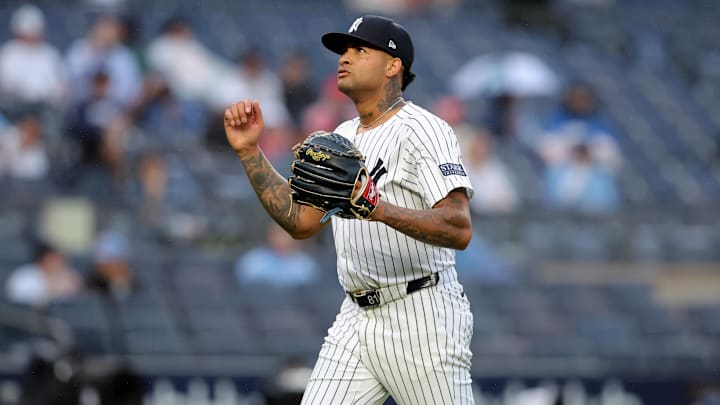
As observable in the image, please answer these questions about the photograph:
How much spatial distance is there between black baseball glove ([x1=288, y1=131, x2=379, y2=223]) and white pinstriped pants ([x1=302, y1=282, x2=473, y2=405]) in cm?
55

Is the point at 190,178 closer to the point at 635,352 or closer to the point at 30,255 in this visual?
the point at 30,255

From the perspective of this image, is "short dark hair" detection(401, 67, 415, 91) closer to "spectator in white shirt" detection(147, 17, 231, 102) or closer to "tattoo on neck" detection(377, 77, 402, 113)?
"tattoo on neck" detection(377, 77, 402, 113)

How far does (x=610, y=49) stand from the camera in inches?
613

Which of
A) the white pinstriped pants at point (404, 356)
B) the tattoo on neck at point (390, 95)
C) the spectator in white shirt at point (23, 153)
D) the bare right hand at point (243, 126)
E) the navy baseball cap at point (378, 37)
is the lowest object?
the white pinstriped pants at point (404, 356)

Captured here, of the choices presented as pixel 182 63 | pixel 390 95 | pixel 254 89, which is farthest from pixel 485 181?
pixel 390 95

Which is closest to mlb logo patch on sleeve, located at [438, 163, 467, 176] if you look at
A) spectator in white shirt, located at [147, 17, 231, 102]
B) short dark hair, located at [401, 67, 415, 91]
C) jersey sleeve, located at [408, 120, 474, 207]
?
jersey sleeve, located at [408, 120, 474, 207]

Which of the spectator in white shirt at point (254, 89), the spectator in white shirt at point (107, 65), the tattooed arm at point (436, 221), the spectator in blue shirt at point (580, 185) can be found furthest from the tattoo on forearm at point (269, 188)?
the spectator in blue shirt at point (580, 185)

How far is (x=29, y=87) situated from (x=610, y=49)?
776cm

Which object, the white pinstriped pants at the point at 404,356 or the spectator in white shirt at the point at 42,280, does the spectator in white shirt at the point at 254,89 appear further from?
the white pinstriped pants at the point at 404,356

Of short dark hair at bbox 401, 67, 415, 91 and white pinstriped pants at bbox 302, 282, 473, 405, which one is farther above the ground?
short dark hair at bbox 401, 67, 415, 91

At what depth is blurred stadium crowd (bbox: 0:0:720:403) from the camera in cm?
878

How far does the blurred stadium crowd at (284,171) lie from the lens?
878 centimetres

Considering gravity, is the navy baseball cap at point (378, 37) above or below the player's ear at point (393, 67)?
above

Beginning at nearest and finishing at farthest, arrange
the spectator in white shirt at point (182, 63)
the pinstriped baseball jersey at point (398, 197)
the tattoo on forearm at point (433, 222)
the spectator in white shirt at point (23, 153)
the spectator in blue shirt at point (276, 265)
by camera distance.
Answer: the tattoo on forearm at point (433, 222), the pinstriped baseball jersey at point (398, 197), the spectator in blue shirt at point (276, 265), the spectator in white shirt at point (23, 153), the spectator in white shirt at point (182, 63)
